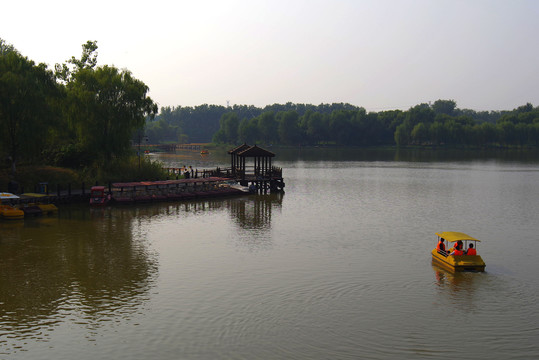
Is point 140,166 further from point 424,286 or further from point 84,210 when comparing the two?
point 424,286

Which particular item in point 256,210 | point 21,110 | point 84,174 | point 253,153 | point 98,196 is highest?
point 21,110

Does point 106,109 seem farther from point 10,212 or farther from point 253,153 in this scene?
point 10,212

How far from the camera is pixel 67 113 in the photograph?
62.3m

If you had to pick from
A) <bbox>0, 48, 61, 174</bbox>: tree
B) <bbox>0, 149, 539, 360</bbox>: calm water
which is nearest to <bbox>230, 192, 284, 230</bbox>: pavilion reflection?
<bbox>0, 149, 539, 360</bbox>: calm water

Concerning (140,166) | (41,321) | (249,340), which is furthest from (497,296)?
(140,166)

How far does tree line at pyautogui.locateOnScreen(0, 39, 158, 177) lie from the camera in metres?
53.6

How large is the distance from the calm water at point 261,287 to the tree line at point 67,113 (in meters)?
12.3

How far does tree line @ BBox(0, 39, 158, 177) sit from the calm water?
12.3 metres

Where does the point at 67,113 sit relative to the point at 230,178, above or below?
above

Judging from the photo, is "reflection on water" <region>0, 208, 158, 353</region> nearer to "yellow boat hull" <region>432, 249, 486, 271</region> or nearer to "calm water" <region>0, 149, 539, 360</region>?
"calm water" <region>0, 149, 539, 360</region>

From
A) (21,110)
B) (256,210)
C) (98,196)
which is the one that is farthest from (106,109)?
(256,210)

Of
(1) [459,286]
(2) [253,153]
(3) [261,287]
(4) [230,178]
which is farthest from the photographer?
(4) [230,178]

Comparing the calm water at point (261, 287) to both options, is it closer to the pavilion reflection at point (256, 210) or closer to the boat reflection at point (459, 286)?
the boat reflection at point (459, 286)

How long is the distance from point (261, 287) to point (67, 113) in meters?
→ 45.5
